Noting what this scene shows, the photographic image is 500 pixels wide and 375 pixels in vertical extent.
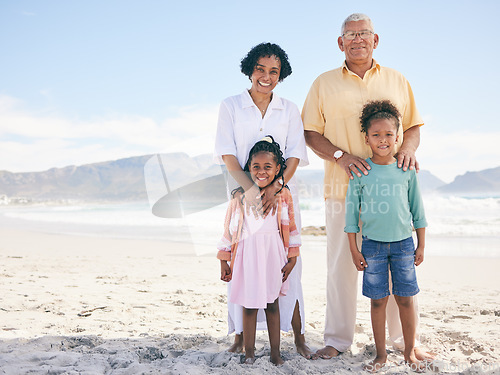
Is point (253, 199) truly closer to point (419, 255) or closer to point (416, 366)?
point (419, 255)

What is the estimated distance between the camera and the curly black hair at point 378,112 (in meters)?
2.55

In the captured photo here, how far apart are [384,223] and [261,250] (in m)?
0.77

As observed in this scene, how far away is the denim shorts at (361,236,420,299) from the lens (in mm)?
2514

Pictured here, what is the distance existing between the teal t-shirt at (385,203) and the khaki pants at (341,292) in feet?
0.87

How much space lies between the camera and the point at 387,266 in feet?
8.36

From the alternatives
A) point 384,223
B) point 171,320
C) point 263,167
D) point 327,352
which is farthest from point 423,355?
point 171,320

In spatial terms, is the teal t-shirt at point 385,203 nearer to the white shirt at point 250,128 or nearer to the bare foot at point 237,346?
the white shirt at point 250,128

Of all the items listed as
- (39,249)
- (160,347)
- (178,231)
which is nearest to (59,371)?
(160,347)

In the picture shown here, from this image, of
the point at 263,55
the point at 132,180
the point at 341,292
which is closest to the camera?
the point at 263,55

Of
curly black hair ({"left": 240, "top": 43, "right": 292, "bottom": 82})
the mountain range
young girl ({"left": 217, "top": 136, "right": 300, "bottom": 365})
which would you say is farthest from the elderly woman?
the mountain range

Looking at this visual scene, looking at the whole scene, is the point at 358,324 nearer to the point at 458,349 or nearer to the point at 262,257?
the point at 458,349

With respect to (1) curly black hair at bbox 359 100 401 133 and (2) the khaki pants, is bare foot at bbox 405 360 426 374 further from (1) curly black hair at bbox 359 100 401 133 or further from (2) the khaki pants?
(1) curly black hair at bbox 359 100 401 133

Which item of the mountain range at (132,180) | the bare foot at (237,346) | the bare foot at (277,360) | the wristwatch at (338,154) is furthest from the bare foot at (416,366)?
the mountain range at (132,180)

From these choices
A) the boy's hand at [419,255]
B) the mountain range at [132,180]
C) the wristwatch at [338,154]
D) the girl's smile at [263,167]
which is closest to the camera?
the girl's smile at [263,167]
